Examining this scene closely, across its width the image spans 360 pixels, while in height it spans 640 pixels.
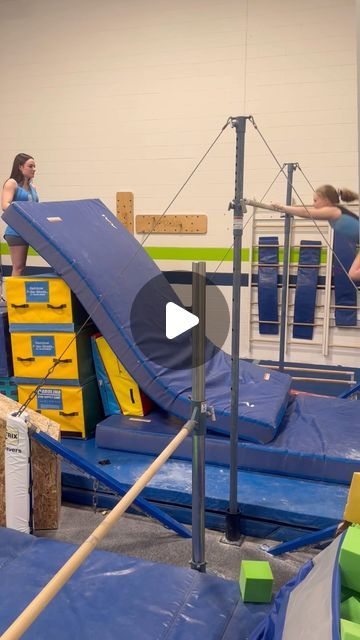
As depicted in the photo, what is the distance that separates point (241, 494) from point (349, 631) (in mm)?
1381

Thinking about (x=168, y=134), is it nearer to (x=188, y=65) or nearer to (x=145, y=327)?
(x=188, y=65)

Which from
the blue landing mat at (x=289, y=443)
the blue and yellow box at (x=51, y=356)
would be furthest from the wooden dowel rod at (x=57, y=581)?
the blue and yellow box at (x=51, y=356)

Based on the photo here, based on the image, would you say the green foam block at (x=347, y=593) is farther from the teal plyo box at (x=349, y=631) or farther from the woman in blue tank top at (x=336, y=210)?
the woman in blue tank top at (x=336, y=210)

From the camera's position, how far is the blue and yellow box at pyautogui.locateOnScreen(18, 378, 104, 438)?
124 inches

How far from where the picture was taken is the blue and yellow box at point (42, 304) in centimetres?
307

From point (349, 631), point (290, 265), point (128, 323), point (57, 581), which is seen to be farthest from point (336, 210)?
point (57, 581)

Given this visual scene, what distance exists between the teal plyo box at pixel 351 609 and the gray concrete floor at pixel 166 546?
0.80 metres

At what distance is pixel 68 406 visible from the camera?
3178 mm

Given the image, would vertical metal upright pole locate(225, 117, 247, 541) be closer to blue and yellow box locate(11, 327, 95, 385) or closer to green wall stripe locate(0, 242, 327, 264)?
blue and yellow box locate(11, 327, 95, 385)

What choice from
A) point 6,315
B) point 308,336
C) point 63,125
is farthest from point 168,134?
point 6,315

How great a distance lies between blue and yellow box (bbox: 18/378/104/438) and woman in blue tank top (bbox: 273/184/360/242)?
7.98 ft

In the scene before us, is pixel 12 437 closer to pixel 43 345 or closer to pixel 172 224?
pixel 43 345

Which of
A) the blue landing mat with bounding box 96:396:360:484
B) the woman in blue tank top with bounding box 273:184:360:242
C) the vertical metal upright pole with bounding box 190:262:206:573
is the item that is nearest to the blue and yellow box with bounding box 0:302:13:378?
the blue landing mat with bounding box 96:396:360:484

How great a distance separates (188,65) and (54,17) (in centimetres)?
165
